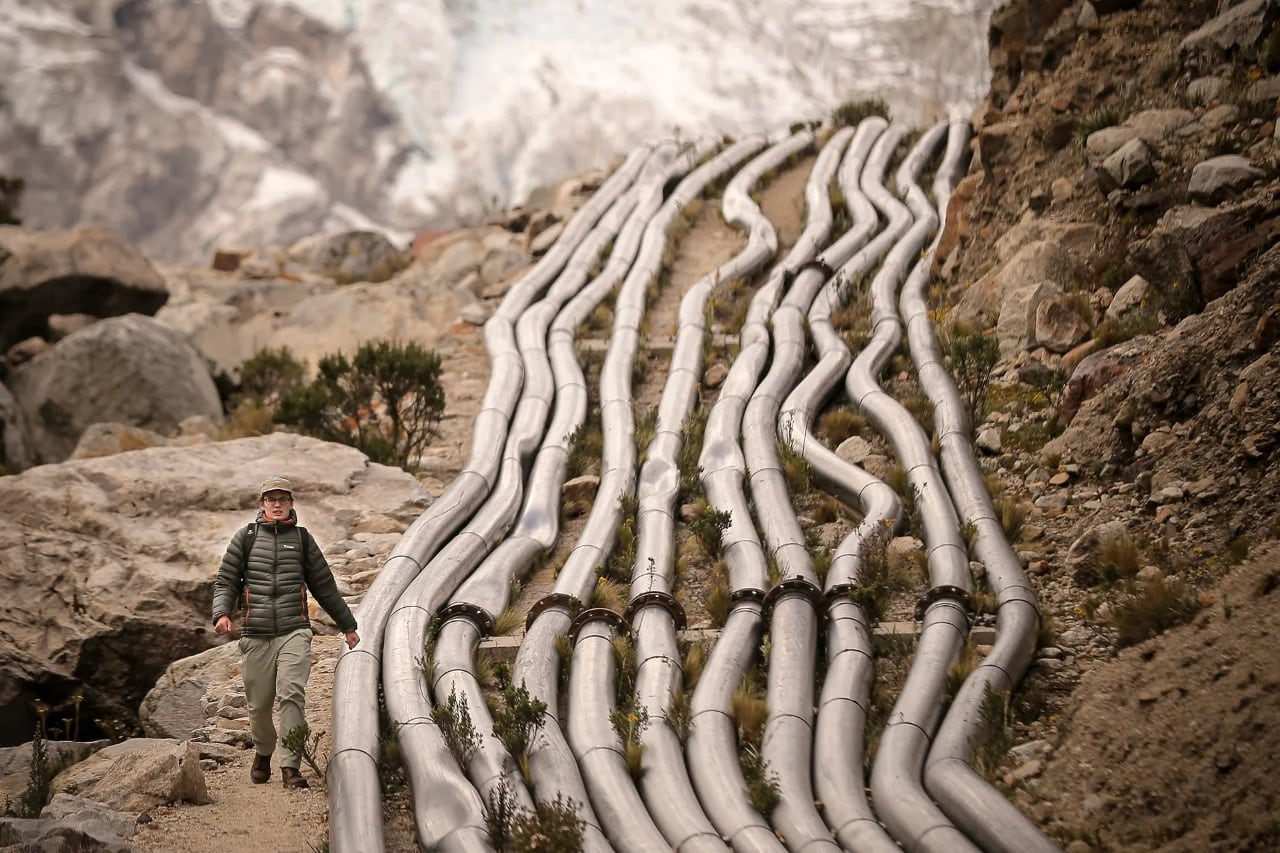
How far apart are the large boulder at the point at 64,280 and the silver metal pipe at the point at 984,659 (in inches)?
436

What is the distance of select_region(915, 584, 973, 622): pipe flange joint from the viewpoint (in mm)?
8648

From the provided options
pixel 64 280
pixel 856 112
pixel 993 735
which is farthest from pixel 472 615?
pixel 856 112

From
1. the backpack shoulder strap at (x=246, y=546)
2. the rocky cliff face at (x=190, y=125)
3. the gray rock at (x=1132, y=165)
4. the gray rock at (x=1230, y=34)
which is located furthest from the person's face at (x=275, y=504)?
the rocky cliff face at (x=190, y=125)

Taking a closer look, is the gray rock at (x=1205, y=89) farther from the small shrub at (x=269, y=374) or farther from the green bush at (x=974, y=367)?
the small shrub at (x=269, y=374)

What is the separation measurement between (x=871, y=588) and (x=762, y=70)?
89099 millimetres

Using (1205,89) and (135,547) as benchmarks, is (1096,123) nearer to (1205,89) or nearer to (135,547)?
(1205,89)

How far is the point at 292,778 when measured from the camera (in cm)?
759

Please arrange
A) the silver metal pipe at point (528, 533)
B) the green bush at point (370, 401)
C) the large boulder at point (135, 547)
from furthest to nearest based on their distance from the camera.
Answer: the green bush at point (370, 401)
the large boulder at point (135, 547)
the silver metal pipe at point (528, 533)

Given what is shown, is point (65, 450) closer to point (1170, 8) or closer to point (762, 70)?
point (1170, 8)

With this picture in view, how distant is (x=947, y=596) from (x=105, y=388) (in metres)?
10.7

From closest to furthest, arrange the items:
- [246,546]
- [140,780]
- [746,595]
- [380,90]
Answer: [140,780] < [246,546] < [746,595] < [380,90]

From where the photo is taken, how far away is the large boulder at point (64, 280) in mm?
17297

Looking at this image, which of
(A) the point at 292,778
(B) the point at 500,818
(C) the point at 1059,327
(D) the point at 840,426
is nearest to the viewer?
(B) the point at 500,818

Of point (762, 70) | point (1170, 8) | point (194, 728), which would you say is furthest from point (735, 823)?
point (762, 70)
